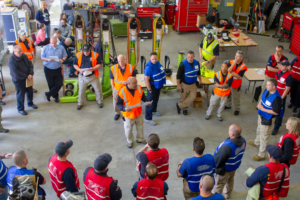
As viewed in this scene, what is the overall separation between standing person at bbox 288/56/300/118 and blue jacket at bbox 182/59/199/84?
2.26 metres

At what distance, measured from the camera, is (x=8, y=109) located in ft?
21.2

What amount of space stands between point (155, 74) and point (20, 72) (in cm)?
288

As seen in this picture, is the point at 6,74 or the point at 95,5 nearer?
the point at 6,74

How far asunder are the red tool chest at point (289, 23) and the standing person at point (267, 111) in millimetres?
7547

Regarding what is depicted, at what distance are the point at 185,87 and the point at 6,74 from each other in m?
5.29

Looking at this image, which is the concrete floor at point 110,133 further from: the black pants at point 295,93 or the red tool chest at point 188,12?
the red tool chest at point 188,12

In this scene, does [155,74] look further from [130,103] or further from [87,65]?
[87,65]

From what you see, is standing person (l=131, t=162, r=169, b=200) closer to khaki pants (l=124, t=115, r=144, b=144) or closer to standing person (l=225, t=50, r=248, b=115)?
khaki pants (l=124, t=115, r=144, b=144)

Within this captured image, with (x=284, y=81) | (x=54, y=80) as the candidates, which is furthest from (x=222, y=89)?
(x=54, y=80)

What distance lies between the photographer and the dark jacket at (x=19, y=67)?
580 cm

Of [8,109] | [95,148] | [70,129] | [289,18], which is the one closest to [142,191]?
[95,148]

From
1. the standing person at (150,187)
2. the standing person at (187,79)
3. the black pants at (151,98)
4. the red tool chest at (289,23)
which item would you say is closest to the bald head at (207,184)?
the standing person at (150,187)

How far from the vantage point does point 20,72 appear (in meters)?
5.90

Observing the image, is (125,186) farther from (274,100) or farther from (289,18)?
(289,18)
